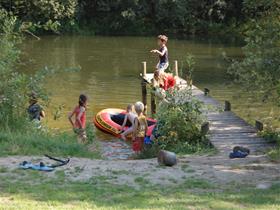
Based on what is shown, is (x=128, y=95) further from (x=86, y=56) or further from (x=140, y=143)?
(x=86, y=56)

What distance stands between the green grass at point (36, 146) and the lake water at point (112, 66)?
2.79m

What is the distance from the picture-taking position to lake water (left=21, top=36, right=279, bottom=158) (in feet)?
59.8

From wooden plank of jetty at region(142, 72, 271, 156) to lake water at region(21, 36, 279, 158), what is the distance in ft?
3.37

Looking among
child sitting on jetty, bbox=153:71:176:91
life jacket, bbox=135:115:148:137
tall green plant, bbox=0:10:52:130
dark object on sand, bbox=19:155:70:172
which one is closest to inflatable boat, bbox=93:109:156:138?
child sitting on jetty, bbox=153:71:176:91

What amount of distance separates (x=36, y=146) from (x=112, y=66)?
18.4m

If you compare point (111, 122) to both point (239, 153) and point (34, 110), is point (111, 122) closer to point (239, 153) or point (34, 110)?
point (34, 110)

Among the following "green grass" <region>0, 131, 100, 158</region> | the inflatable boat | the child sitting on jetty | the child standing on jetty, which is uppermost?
the child standing on jetty

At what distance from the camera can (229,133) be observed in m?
12.3

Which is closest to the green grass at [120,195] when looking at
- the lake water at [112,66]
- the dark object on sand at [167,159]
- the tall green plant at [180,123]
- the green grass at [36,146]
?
the dark object on sand at [167,159]

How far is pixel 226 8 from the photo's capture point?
4738 cm

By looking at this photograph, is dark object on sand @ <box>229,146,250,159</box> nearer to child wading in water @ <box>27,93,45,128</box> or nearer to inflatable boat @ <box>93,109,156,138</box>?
child wading in water @ <box>27,93,45,128</box>

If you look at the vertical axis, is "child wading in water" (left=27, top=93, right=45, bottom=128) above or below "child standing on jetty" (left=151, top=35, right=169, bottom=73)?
below

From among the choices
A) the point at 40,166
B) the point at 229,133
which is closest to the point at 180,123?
the point at 229,133

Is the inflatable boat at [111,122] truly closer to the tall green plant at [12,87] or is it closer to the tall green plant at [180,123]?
the tall green plant at [180,123]
